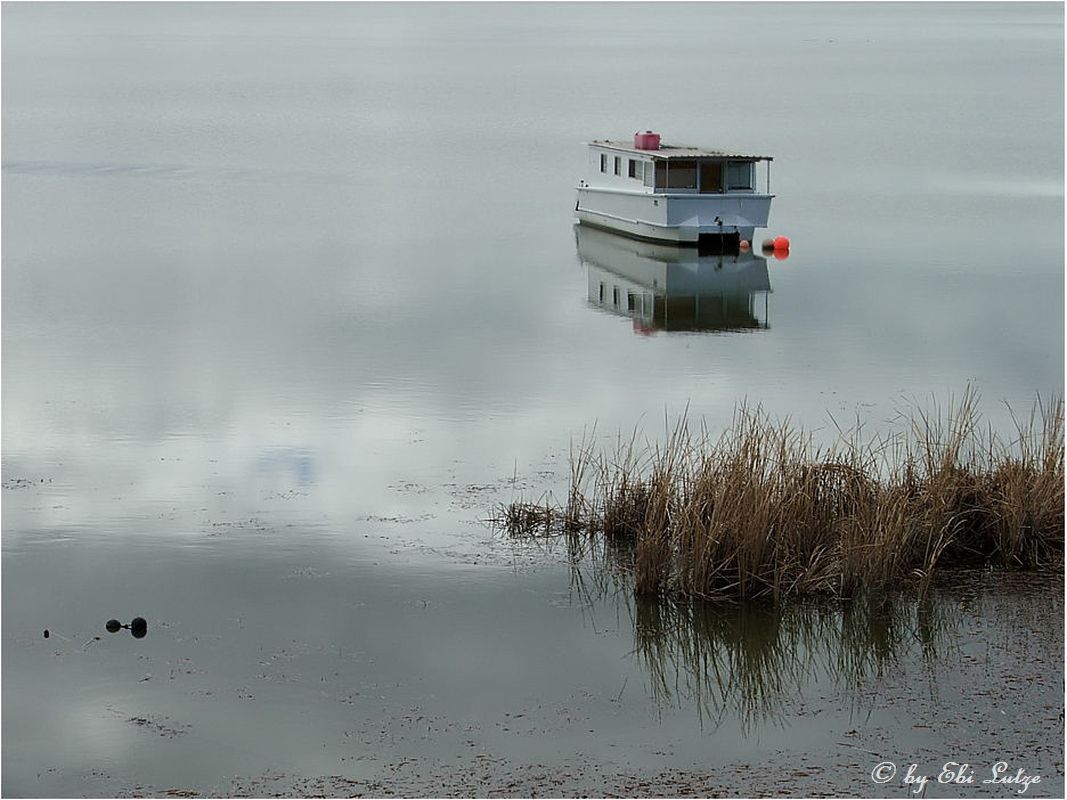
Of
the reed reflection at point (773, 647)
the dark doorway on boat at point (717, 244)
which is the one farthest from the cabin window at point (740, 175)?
the reed reflection at point (773, 647)

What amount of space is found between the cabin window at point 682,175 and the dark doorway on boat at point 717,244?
2.91 ft

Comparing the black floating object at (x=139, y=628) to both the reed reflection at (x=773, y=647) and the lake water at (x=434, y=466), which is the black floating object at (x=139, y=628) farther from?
the reed reflection at (x=773, y=647)

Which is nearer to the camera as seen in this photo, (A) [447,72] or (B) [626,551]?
(B) [626,551]

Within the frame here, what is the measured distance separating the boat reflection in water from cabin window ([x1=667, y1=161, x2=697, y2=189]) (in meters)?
1.03

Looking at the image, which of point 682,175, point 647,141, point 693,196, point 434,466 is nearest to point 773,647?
point 434,466

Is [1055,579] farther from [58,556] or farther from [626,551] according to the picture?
[58,556]

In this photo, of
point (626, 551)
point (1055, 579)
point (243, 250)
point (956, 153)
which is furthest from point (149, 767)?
point (956, 153)

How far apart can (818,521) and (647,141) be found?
19226mm

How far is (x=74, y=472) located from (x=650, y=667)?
18.4 ft

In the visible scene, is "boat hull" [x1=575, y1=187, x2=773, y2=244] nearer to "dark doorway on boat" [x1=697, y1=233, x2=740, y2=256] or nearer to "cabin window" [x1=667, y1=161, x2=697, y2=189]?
"dark doorway on boat" [x1=697, y1=233, x2=740, y2=256]

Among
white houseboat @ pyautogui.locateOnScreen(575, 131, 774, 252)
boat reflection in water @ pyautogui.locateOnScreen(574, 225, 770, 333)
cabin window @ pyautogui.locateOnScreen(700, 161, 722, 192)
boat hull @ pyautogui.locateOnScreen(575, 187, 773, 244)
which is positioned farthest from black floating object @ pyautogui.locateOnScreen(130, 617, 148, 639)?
cabin window @ pyautogui.locateOnScreen(700, 161, 722, 192)

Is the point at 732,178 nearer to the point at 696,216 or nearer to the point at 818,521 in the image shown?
the point at 696,216

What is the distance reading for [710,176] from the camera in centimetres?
2784

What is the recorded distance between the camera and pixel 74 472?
1277 cm
